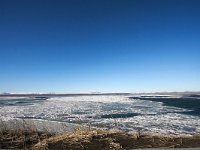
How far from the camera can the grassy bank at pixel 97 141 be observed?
22.6 feet

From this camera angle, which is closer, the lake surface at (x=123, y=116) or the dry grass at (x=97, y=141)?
the dry grass at (x=97, y=141)

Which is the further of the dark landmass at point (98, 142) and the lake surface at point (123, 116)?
the lake surface at point (123, 116)

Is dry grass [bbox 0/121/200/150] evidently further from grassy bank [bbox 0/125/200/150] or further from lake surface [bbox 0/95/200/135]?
lake surface [bbox 0/95/200/135]

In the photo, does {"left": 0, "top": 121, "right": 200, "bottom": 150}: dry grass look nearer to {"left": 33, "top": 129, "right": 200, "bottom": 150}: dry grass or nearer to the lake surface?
{"left": 33, "top": 129, "right": 200, "bottom": 150}: dry grass

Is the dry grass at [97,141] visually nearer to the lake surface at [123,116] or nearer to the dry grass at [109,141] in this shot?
the dry grass at [109,141]

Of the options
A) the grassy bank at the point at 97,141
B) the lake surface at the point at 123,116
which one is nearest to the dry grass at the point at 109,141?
the grassy bank at the point at 97,141

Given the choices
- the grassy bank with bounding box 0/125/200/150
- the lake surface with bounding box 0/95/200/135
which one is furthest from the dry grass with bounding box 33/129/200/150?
the lake surface with bounding box 0/95/200/135

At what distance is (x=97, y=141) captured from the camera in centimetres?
716

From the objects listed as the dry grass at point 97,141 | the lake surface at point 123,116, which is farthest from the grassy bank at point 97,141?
the lake surface at point 123,116

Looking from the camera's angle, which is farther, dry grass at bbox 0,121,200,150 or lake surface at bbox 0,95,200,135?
lake surface at bbox 0,95,200,135

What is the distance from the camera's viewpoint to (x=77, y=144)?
22.9 ft

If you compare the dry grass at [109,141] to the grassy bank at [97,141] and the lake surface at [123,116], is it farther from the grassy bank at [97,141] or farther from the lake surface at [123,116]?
the lake surface at [123,116]

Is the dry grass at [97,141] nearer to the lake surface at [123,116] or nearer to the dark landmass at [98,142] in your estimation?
the dark landmass at [98,142]

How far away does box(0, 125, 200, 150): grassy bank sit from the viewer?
22.6ft
